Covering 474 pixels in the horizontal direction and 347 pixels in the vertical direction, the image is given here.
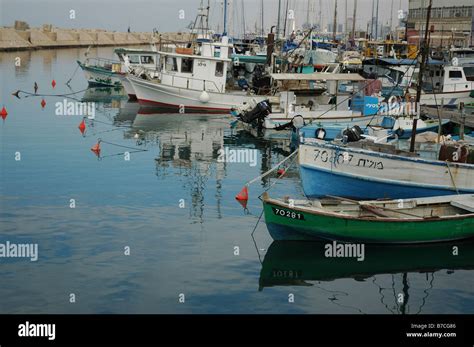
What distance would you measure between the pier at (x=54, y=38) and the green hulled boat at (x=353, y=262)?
74993 mm

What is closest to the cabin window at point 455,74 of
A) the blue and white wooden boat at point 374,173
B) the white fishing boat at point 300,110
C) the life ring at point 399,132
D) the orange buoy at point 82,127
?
the white fishing boat at point 300,110

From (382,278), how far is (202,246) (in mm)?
4691

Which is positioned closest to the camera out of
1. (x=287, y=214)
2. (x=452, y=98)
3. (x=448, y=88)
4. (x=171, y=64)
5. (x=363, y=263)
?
(x=363, y=263)

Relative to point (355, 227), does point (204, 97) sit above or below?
above

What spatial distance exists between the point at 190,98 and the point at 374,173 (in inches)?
977

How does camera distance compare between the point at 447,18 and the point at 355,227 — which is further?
the point at 447,18

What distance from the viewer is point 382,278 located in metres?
15.7

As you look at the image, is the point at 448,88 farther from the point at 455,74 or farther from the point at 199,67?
the point at 199,67

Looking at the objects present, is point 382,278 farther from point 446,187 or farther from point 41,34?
point 41,34

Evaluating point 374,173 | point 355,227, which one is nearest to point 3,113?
point 374,173

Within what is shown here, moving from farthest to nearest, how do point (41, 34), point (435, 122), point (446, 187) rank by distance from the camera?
point (41, 34) < point (435, 122) < point (446, 187)

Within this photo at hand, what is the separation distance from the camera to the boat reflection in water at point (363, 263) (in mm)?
15694

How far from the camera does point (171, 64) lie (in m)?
44.2
